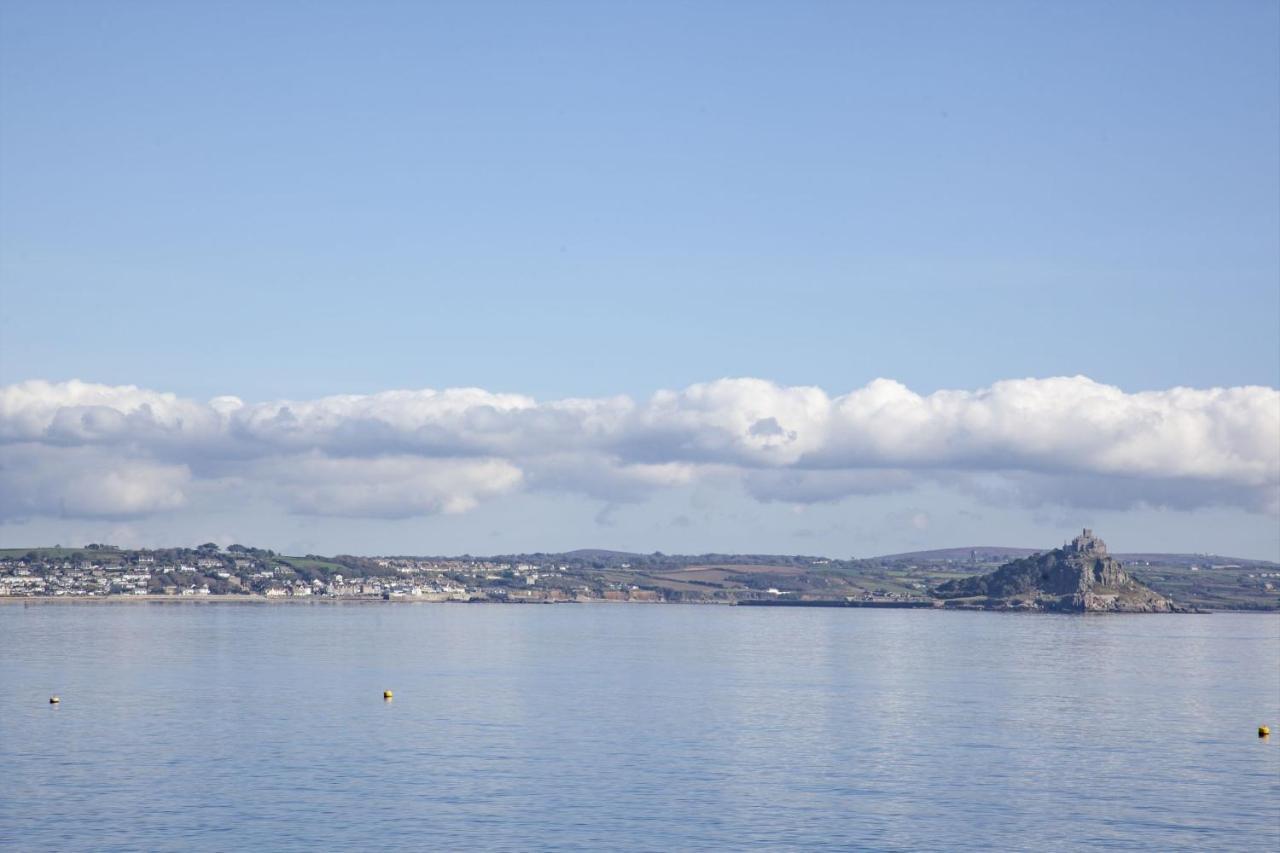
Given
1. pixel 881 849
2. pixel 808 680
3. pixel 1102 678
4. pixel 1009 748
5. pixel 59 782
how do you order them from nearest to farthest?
pixel 881 849 → pixel 59 782 → pixel 1009 748 → pixel 808 680 → pixel 1102 678

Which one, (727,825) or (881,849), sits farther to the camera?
(727,825)

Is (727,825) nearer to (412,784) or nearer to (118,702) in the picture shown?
(412,784)

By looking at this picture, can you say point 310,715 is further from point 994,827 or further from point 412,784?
point 994,827

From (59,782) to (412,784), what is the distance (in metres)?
17.8

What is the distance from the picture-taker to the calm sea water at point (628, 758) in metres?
60.4

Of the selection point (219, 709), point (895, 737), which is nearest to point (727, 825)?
point (895, 737)

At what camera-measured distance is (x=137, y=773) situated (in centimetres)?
7194

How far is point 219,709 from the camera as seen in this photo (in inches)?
3932

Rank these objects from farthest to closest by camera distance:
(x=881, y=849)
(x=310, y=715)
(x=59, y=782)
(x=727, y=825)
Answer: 1. (x=310, y=715)
2. (x=59, y=782)
3. (x=727, y=825)
4. (x=881, y=849)

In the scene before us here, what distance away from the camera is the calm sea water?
60.4 m

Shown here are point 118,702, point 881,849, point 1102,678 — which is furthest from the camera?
point 1102,678

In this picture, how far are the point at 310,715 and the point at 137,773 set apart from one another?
26141 mm

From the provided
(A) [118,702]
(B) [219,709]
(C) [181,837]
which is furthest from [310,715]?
(C) [181,837]

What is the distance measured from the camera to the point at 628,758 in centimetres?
7869
